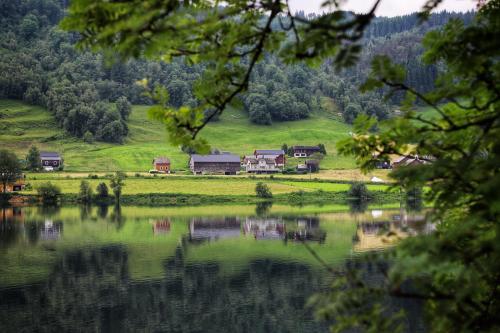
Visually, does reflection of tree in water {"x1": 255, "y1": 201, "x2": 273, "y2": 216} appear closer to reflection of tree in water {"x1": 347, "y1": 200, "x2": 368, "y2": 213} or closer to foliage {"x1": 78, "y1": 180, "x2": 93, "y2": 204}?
reflection of tree in water {"x1": 347, "y1": 200, "x2": 368, "y2": 213}

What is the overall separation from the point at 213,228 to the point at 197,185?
145 feet

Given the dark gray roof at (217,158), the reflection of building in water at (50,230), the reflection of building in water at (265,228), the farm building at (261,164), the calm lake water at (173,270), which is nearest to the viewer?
the calm lake water at (173,270)

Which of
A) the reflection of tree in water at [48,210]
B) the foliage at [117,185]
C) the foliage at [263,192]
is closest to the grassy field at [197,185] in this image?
the foliage at [117,185]

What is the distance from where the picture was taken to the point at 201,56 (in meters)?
6.04

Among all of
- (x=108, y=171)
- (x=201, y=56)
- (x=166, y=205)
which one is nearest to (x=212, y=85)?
(x=201, y=56)

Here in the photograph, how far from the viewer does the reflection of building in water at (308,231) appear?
57206 mm

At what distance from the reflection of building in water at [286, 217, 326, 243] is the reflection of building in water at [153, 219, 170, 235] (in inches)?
609

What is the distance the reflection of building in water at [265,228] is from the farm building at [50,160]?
75.5 metres

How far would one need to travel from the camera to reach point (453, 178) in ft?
18.4

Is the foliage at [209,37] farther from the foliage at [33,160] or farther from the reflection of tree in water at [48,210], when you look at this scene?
the foliage at [33,160]

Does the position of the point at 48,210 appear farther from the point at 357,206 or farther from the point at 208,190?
the point at 357,206

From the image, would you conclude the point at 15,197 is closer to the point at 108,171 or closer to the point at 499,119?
the point at 108,171

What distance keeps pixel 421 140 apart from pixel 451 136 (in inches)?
13.7

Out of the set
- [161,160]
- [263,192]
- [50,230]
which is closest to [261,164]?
[161,160]
